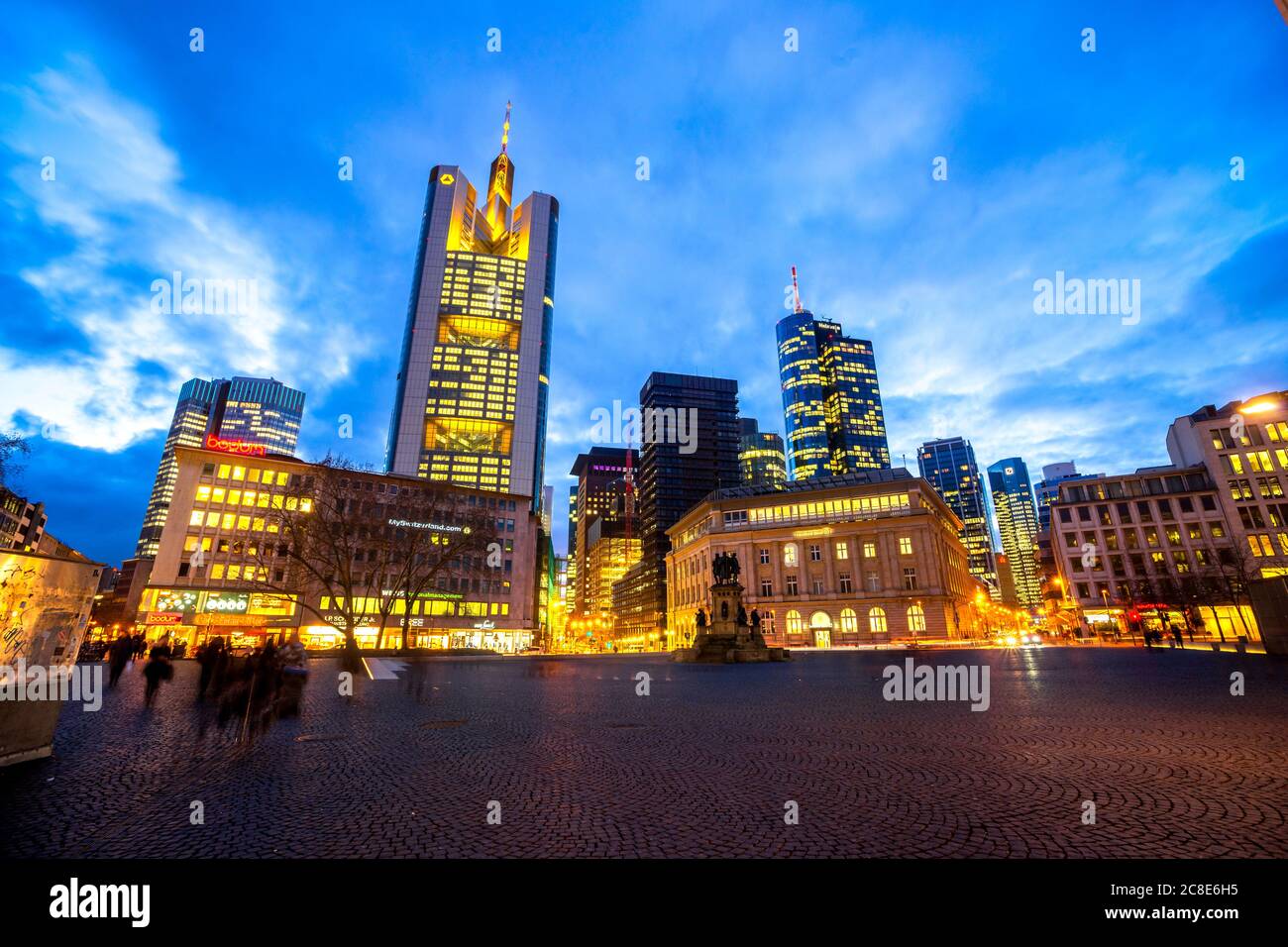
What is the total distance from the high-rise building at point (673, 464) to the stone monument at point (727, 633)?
108m

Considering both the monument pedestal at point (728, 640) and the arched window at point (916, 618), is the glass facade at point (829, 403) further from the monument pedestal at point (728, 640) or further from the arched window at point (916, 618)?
the monument pedestal at point (728, 640)

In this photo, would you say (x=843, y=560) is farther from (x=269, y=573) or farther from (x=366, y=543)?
(x=269, y=573)

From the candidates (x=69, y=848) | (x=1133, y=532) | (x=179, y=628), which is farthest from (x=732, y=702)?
(x=1133, y=532)

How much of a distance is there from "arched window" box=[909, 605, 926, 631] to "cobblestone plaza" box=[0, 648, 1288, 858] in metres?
55.4

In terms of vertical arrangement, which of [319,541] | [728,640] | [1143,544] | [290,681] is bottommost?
[290,681]

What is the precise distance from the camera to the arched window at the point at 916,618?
62178mm

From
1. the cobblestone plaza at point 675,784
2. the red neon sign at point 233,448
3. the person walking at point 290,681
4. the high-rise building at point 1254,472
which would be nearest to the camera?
the cobblestone plaza at point 675,784

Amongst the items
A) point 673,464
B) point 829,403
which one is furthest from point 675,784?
point 829,403

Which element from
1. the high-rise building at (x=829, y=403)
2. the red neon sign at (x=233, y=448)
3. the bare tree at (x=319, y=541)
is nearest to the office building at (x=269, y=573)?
the bare tree at (x=319, y=541)

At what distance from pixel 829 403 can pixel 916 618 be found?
135 m

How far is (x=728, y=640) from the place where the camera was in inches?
1387
